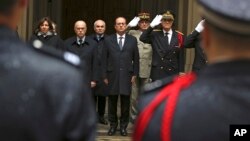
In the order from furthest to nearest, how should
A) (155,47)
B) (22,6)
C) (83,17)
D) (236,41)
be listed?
(83,17) < (155,47) < (22,6) < (236,41)

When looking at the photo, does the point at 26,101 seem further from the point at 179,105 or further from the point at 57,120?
the point at 179,105

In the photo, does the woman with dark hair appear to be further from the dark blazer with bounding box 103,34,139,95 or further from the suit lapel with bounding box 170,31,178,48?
the suit lapel with bounding box 170,31,178,48

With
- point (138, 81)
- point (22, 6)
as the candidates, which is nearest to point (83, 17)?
point (138, 81)

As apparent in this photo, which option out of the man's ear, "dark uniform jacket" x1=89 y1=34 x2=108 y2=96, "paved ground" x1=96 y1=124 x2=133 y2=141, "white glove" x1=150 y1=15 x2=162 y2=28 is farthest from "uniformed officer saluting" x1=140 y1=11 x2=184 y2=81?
the man's ear

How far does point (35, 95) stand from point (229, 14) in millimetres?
622

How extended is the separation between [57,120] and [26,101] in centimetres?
11

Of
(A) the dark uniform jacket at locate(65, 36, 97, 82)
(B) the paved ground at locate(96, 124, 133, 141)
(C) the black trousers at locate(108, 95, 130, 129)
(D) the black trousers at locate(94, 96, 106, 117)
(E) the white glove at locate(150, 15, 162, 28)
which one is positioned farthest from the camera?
(D) the black trousers at locate(94, 96, 106, 117)

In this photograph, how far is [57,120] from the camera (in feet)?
7.51

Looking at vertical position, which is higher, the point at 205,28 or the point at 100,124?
the point at 205,28

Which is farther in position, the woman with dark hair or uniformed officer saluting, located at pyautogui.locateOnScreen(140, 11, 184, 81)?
uniformed officer saluting, located at pyautogui.locateOnScreen(140, 11, 184, 81)

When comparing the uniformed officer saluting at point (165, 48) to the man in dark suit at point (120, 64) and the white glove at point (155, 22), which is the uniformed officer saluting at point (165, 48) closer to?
the white glove at point (155, 22)

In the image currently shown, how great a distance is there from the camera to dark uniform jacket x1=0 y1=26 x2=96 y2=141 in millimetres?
2270

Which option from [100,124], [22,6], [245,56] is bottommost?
[100,124]

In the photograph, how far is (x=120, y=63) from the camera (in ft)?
36.6
